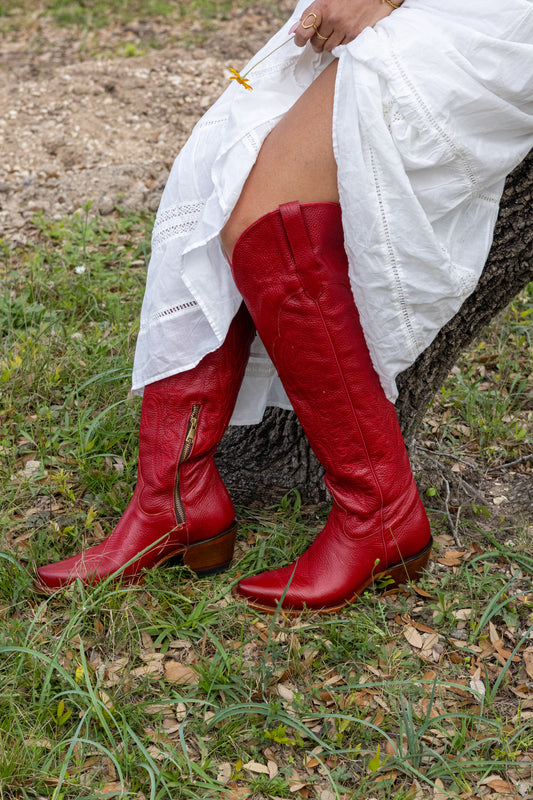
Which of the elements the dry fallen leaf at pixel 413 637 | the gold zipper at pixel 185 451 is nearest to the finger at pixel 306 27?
the gold zipper at pixel 185 451

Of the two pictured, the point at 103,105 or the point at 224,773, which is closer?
the point at 224,773

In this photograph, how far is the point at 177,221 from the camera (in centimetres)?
172

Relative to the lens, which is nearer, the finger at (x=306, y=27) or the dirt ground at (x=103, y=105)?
the finger at (x=306, y=27)

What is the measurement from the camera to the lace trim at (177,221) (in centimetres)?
170

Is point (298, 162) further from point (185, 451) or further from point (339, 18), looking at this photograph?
point (185, 451)

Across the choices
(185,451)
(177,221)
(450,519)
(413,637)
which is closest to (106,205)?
(177,221)

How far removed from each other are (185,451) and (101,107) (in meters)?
3.18

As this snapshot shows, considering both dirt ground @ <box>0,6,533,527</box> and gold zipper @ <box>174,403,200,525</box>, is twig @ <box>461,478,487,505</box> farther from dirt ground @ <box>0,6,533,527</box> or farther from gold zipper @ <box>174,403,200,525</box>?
dirt ground @ <box>0,6,533,527</box>

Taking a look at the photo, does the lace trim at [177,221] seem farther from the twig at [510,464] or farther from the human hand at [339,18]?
the twig at [510,464]

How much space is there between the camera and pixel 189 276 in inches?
65.9

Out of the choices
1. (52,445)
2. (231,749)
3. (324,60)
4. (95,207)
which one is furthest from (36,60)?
(231,749)

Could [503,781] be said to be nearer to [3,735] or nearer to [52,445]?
[3,735]

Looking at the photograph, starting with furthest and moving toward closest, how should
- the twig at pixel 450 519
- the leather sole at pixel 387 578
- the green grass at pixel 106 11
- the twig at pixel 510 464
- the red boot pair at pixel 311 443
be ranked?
1. the green grass at pixel 106 11
2. the twig at pixel 510 464
3. the twig at pixel 450 519
4. the leather sole at pixel 387 578
5. the red boot pair at pixel 311 443

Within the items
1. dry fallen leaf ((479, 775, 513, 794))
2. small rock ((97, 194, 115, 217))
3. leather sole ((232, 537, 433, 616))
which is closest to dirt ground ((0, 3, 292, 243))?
small rock ((97, 194, 115, 217))
